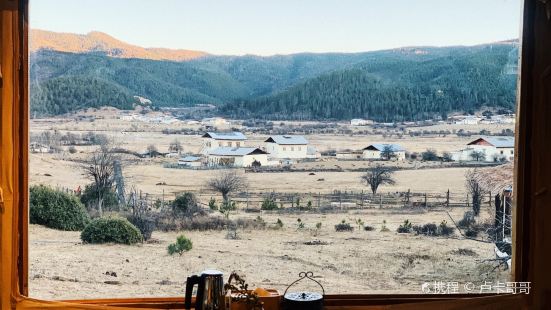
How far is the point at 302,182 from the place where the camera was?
2279 millimetres

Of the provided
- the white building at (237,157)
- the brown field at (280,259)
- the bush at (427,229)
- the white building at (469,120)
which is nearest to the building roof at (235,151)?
the white building at (237,157)

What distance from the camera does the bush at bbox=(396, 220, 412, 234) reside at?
90.4 inches

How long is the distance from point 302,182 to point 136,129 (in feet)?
2.04

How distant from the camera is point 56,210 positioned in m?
2.19

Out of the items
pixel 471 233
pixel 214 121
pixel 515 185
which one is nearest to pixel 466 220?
pixel 471 233

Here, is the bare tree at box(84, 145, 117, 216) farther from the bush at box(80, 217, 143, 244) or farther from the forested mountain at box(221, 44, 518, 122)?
the forested mountain at box(221, 44, 518, 122)

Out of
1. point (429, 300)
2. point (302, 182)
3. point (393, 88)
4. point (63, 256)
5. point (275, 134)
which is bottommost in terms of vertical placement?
point (429, 300)

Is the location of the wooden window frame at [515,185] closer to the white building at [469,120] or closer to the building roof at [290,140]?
the white building at [469,120]

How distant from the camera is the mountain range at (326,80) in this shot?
229 centimetres

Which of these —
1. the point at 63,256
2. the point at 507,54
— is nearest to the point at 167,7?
the point at 63,256

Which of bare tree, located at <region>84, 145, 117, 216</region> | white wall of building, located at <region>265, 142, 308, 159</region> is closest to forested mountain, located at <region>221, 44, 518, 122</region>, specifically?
white wall of building, located at <region>265, 142, 308, 159</region>

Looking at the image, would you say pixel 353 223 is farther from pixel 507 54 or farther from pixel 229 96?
pixel 507 54

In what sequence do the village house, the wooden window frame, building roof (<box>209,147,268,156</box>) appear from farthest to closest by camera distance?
building roof (<box>209,147,268,156</box>)
the village house
the wooden window frame

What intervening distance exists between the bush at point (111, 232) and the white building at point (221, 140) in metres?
0.37
